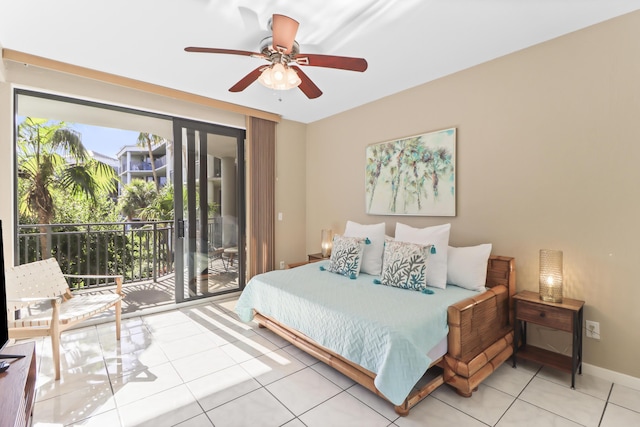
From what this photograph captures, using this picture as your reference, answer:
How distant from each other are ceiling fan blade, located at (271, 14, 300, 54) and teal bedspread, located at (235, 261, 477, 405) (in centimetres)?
186

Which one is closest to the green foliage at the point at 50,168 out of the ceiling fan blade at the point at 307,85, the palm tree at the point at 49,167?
the palm tree at the point at 49,167

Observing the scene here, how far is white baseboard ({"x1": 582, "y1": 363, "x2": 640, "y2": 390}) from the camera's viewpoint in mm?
2086

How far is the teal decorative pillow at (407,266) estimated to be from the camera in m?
2.60

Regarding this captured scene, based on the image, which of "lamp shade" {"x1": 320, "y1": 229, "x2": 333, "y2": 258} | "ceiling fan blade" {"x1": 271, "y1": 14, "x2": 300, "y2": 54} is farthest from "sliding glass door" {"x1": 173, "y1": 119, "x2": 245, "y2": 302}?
"ceiling fan blade" {"x1": 271, "y1": 14, "x2": 300, "y2": 54}

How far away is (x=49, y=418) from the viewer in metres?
1.81

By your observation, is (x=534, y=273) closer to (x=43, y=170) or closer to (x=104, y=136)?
(x=43, y=170)

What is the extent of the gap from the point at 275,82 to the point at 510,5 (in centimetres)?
168

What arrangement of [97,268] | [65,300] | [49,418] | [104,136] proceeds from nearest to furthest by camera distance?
1. [49,418]
2. [65,300]
3. [97,268]
4. [104,136]

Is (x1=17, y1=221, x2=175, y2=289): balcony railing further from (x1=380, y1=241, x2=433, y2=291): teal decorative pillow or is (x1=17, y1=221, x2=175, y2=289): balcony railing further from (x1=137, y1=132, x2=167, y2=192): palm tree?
(x1=380, y1=241, x2=433, y2=291): teal decorative pillow

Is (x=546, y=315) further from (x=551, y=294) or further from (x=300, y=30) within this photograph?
(x=300, y=30)

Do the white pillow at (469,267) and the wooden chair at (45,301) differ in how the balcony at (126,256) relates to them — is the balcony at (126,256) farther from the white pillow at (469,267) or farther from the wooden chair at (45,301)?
the white pillow at (469,267)

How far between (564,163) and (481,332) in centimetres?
148

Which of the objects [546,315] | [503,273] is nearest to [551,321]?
[546,315]

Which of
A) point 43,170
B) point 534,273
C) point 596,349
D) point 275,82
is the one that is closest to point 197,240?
point 43,170
